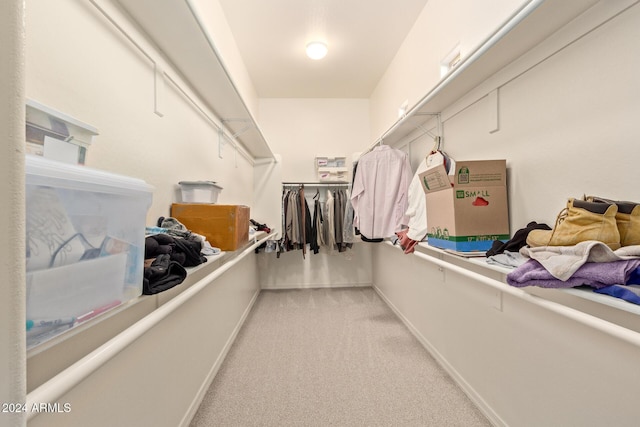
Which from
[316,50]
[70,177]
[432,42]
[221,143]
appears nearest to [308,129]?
[316,50]

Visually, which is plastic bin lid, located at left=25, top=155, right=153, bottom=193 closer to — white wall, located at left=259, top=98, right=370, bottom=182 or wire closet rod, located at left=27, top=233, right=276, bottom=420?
wire closet rod, located at left=27, top=233, right=276, bottom=420

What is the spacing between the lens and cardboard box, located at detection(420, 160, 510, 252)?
120 centimetres

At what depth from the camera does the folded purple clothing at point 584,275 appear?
0.60 metres

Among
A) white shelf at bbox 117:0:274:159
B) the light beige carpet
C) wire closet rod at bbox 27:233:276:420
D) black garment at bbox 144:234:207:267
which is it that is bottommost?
the light beige carpet

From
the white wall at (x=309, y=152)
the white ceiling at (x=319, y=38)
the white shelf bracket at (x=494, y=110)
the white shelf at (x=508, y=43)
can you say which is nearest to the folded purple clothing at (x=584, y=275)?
the white shelf at (x=508, y=43)

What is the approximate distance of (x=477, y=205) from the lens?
122 centimetres

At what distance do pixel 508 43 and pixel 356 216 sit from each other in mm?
1737

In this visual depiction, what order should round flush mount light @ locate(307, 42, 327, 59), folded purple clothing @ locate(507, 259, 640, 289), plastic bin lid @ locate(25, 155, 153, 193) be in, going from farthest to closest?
round flush mount light @ locate(307, 42, 327, 59) < folded purple clothing @ locate(507, 259, 640, 289) < plastic bin lid @ locate(25, 155, 153, 193)

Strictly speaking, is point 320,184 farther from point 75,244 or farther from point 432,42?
point 75,244

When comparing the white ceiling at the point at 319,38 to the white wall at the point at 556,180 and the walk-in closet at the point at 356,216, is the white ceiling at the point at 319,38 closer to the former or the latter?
the walk-in closet at the point at 356,216

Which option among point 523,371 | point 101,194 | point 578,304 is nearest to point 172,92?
point 101,194

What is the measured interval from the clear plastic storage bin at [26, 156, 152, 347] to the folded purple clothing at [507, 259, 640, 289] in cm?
110

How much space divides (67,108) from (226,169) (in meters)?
1.44

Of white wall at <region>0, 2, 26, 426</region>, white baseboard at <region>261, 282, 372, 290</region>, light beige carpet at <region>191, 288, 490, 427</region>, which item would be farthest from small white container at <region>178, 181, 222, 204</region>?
white baseboard at <region>261, 282, 372, 290</region>
